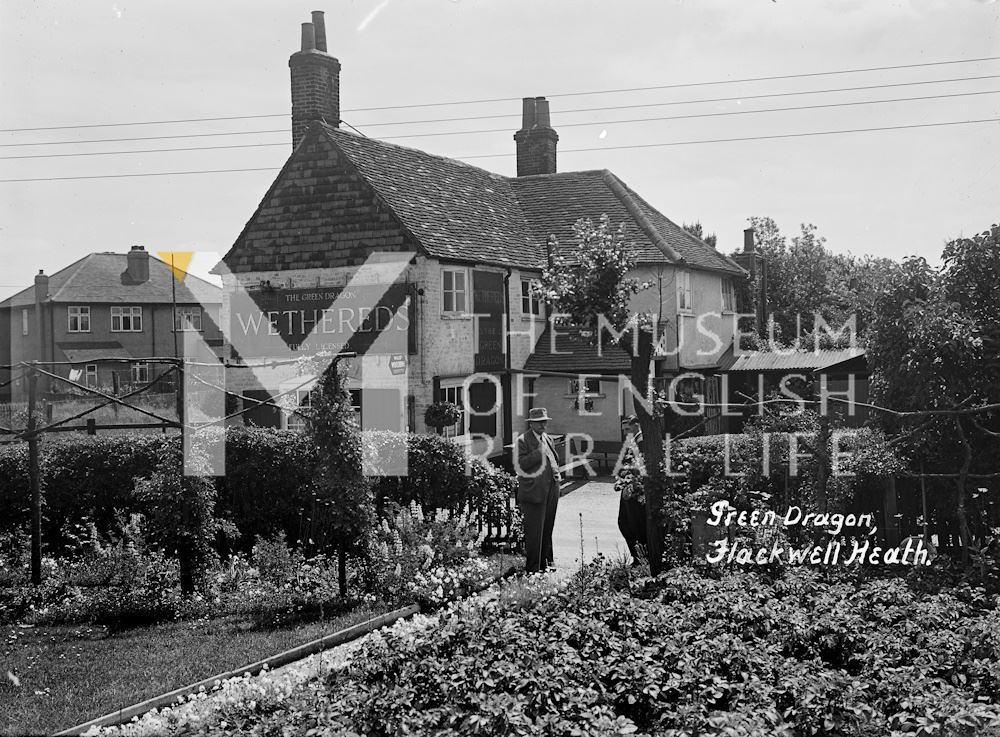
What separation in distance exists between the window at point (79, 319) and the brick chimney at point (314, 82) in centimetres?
Answer: 2598

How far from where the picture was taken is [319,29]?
24.3 meters

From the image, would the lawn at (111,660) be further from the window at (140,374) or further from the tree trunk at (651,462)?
the window at (140,374)

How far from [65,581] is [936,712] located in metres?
11.0

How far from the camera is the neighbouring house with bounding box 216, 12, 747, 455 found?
895 inches

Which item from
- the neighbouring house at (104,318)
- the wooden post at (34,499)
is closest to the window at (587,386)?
the wooden post at (34,499)

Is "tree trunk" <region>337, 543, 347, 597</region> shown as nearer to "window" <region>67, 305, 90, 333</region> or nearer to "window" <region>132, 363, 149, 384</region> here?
"window" <region>132, 363, 149, 384</region>

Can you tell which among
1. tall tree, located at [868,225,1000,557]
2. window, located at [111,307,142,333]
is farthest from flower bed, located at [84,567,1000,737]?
window, located at [111,307,142,333]

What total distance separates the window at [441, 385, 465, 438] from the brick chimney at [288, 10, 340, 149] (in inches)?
305

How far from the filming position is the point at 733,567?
441 inches

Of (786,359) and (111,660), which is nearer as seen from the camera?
(111,660)

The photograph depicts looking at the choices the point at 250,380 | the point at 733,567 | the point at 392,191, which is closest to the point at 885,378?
the point at 733,567

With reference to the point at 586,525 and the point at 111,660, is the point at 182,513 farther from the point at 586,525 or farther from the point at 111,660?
the point at 586,525

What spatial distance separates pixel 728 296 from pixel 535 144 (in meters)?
8.66

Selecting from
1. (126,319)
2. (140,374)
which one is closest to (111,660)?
(140,374)
